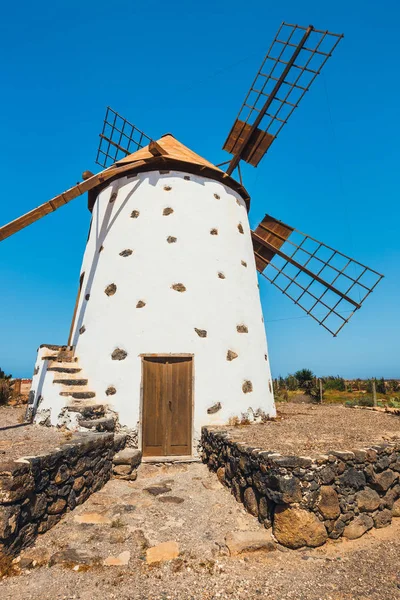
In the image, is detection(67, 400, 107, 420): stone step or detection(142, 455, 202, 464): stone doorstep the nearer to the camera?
detection(67, 400, 107, 420): stone step

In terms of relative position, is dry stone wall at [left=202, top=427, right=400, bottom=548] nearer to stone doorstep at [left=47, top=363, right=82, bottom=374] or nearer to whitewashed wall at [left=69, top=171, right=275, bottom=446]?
whitewashed wall at [left=69, top=171, right=275, bottom=446]

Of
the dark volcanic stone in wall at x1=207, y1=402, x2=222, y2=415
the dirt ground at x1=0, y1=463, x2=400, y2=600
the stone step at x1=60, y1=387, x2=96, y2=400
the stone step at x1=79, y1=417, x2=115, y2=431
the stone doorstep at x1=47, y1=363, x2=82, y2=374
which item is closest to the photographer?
the dirt ground at x1=0, y1=463, x2=400, y2=600

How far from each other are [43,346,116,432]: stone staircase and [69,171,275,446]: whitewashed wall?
0.21 m

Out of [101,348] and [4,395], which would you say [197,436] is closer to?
[101,348]

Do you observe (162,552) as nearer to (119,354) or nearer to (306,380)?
(119,354)

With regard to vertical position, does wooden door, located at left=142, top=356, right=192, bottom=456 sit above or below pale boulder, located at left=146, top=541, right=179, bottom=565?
above

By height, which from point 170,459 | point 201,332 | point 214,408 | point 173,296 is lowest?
point 170,459

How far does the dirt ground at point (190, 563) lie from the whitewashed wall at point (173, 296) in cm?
295

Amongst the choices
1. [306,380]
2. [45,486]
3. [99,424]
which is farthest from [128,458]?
[306,380]

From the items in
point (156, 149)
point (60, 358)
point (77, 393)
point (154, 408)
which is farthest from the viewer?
point (156, 149)

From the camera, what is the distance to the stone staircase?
301 inches

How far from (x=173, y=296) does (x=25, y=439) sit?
4.38 metres

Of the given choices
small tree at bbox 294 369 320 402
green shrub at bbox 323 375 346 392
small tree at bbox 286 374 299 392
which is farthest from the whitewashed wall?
green shrub at bbox 323 375 346 392

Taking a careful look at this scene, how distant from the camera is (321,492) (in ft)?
15.1
